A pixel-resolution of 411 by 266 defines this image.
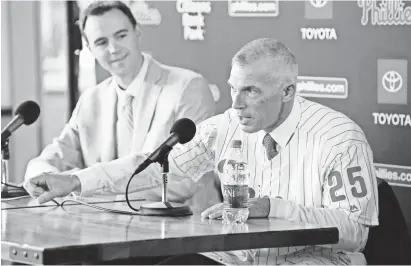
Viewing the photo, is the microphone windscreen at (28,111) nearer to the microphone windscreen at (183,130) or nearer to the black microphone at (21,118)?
→ the black microphone at (21,118)

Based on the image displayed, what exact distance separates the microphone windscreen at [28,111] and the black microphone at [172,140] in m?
0.79

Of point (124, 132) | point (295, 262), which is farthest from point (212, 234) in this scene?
point (124, 132)

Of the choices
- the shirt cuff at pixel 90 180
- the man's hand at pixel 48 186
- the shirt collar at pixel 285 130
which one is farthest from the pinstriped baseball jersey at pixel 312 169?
the man's hand at pixel 48 186

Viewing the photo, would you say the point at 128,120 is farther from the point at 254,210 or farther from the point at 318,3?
the point at 254,210

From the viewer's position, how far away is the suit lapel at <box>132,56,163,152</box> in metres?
4.60

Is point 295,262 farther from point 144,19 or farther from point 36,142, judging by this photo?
point 36,142

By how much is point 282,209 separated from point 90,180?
90 centimetres

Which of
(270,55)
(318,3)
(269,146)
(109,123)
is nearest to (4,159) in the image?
(109,123)

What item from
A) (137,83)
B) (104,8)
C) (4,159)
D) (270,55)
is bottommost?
(4,159)

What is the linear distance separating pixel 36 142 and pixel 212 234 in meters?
4.36

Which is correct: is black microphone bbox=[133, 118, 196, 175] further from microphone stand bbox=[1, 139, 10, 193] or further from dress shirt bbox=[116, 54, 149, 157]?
dress shirt bbox=[116, 54, 149, 157]

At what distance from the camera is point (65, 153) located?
185 inches

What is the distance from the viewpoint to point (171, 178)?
4.00 m

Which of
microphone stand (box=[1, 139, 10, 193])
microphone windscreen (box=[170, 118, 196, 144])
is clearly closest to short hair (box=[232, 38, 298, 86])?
microphone windscreen (box=[170, 118, 196, 144])
